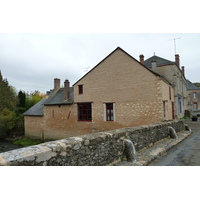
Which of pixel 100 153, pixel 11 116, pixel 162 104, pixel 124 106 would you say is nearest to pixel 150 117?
pixel 162 104

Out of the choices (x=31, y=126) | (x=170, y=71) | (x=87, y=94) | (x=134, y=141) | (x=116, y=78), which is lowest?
(x=31, y=126)

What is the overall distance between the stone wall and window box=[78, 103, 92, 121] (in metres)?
9.39

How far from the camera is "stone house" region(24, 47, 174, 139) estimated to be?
1125 cm

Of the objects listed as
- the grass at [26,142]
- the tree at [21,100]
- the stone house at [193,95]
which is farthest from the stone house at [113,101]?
the stone house at [193,95]

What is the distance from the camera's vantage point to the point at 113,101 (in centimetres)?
1292

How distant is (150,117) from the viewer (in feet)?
36.5

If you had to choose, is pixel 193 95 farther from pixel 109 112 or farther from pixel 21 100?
pixel 21 100

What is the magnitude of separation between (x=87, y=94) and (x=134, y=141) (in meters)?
9.96

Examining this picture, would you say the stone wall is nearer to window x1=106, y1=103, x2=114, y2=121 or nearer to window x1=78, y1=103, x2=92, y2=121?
window x1=106, y1=103, x2=114, y2=121

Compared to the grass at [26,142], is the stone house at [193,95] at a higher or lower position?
higher

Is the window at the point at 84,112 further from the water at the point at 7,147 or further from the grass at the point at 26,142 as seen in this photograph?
the water at the point at 7,147

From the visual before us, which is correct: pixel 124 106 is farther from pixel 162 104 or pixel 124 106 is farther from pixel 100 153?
pixel 100 153

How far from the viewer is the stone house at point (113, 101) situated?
11.2 m

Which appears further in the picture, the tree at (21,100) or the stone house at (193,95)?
the stone house at (193,95)
